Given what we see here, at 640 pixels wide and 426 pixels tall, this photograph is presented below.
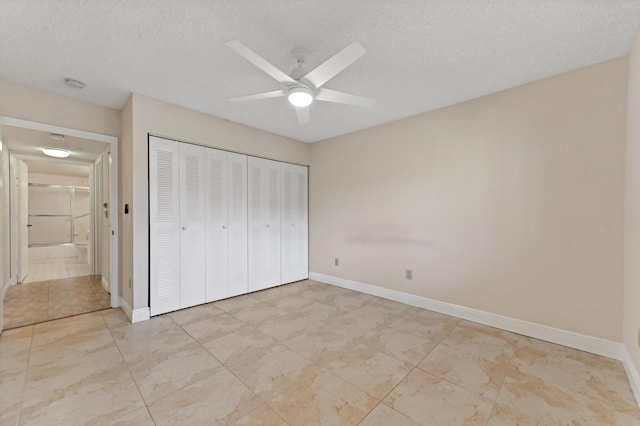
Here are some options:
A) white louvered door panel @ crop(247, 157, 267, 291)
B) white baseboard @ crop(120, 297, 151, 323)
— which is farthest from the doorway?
white louvered door panel @ crop(247, 157, 267, 291)

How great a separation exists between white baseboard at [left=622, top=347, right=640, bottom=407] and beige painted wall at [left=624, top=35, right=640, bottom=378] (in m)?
0.04

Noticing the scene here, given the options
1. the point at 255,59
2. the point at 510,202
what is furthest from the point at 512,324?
the point at 255,59

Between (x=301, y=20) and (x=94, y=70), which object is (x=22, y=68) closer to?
(x=94, y=70)

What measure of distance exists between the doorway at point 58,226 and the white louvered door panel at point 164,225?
2.39 ft

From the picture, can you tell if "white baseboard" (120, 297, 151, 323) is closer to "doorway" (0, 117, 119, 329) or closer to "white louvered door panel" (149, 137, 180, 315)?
"white louvered door panel" (149, 137, 180, 315)

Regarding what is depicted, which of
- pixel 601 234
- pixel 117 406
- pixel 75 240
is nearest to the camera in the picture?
pixel 117 406

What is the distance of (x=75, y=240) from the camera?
7266mm

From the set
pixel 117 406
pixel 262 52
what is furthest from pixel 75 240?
pixel 262 52

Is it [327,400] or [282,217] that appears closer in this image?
[327,400]

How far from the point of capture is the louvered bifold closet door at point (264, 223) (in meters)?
3.78

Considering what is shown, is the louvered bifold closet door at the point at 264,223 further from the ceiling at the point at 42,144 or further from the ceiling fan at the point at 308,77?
the ceiling at the point at 42,144

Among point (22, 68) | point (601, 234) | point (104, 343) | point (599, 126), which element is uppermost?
point (22, 68)

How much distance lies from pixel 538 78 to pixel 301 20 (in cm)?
227

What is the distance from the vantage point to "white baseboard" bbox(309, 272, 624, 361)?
2104 mm
